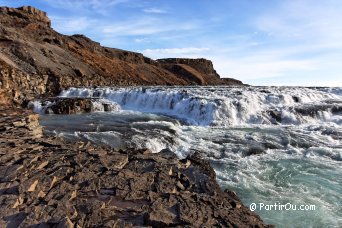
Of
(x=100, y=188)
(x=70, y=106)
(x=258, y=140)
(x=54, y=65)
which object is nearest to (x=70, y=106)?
(x=70, y=106)

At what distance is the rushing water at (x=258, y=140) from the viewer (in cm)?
960

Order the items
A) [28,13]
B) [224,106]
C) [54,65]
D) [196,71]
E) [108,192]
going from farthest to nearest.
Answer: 1. [196,71]
2. [28,13]
3. [54,65]
4. [224,106]
5. [108,192]

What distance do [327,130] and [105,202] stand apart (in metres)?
16.0

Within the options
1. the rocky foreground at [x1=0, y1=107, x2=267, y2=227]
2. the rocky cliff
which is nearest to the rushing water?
the rocky foreground at [x1=0, y1=107, x2=267, y2=227]

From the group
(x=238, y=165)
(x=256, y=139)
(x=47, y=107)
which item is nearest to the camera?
(x=238, y=165)

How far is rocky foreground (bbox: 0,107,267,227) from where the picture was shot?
5.15 m

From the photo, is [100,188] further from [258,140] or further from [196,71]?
[196,71]

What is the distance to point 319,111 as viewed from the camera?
23375mm

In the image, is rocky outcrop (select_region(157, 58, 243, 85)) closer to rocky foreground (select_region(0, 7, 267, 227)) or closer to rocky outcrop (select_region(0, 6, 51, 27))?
rocky outcrop (select_region(0, 6, 51, 27))

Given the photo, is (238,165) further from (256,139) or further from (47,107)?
(47,107)

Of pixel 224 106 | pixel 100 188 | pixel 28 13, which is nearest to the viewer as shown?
pixel 100 188

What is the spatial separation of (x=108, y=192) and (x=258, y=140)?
36.6 feet

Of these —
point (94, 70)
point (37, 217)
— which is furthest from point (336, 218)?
point (94, 70)

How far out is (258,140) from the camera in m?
16.1
